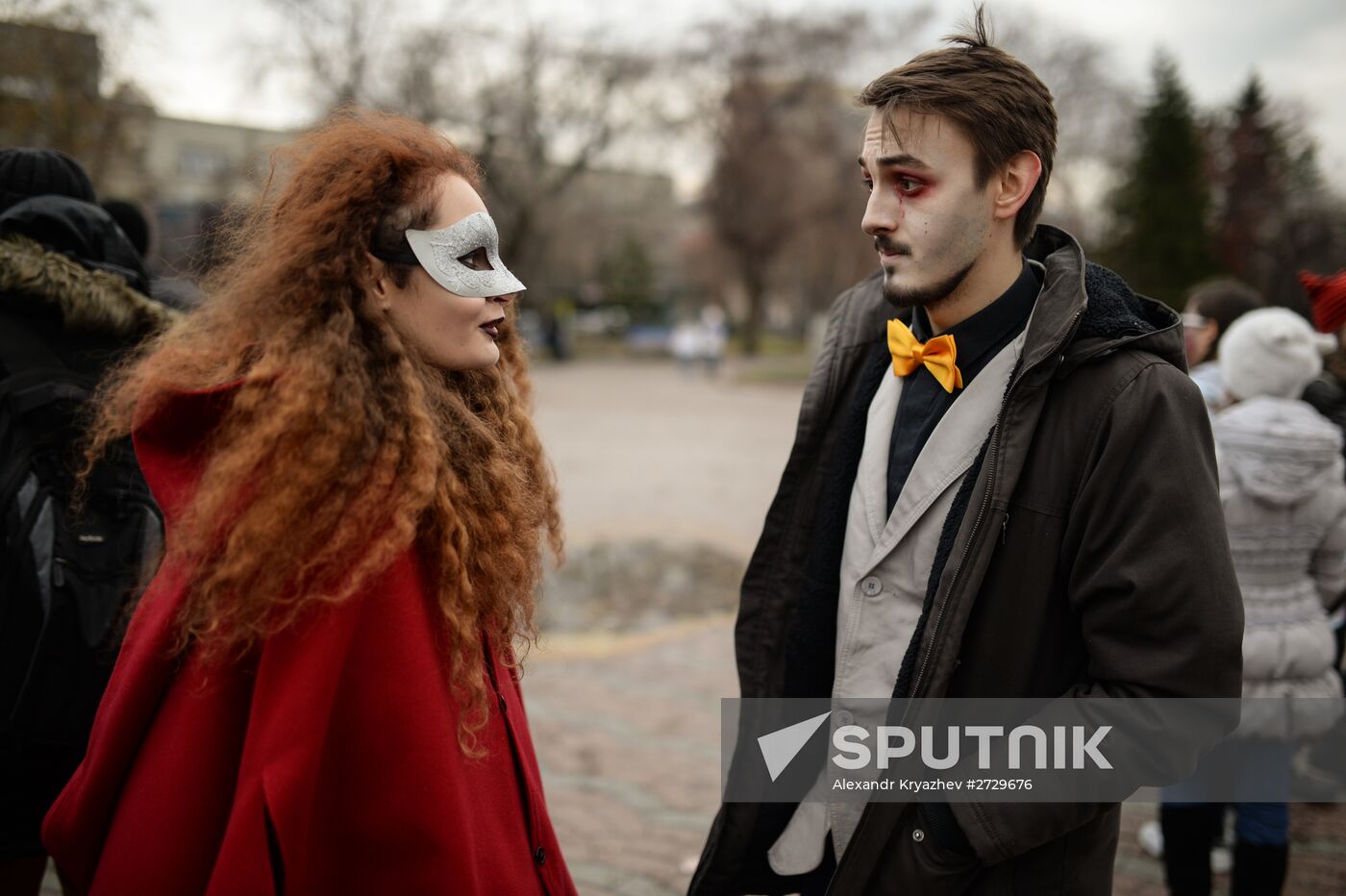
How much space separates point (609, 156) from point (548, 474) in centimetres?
3476

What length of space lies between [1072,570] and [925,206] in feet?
2.66

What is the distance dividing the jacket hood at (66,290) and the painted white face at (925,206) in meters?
2.02

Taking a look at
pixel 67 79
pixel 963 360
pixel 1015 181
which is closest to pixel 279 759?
pixel 963 360

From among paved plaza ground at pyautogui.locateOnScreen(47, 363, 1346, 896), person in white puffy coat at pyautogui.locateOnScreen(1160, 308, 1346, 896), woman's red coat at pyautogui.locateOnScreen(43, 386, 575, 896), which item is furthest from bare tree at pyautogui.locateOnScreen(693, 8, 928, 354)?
woman's red coat at pyautogui.locateOnScreen(43, 386, 575, 896)

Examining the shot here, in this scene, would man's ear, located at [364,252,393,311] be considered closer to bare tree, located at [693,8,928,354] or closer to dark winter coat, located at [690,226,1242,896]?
dark winter coat, located at [690,226,1242,896]

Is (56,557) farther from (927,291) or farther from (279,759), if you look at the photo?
(927,291)

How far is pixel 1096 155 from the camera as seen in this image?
36.5m

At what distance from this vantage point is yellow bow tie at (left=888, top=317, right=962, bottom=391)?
82.6 inches

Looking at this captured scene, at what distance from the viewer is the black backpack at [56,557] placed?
231 cm

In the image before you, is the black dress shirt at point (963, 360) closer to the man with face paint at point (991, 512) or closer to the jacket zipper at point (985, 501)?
the man with face paint at point (991, 512)

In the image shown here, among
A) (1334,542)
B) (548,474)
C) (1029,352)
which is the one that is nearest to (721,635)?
(1334,542)

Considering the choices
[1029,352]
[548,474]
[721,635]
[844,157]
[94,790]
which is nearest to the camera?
[94,790]

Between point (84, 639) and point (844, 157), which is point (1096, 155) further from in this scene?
point (84, 639)

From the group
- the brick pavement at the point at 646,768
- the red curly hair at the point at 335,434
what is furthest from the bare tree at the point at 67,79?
the red curly hair at the point at 335,434
